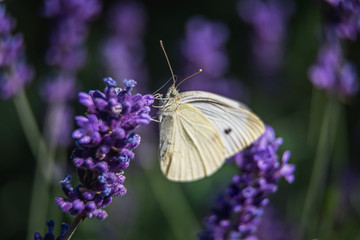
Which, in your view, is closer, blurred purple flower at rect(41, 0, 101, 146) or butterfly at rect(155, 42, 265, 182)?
butterfly at rect(155, 42, 265, 182)

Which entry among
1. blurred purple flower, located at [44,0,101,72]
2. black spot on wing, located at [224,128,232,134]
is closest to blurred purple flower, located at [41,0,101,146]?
blurred purple flower, located at [44,0,101,72]

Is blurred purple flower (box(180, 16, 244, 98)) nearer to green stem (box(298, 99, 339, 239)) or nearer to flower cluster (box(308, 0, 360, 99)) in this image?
flower cluster (box(308, 0, 360, 99))

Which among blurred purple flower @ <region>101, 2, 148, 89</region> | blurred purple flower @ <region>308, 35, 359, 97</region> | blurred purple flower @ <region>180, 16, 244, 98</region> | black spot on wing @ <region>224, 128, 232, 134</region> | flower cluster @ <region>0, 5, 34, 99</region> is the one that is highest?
blurred purple flower @ <region>101, 2, 148, 89</region>

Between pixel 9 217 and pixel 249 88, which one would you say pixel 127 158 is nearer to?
pixel 9 217

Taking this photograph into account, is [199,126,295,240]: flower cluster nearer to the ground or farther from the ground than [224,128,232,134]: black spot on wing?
nearer to the ground

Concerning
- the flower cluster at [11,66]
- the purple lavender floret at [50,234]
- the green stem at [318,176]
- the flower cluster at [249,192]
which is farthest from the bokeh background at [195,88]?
the purple lavender floret at [50,234]

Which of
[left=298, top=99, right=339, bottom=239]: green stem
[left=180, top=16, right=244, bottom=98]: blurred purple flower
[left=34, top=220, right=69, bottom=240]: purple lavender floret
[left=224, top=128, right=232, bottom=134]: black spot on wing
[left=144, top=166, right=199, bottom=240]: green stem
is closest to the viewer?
[left=34, top=220, right=69, bottom=240]: purple lavender floret

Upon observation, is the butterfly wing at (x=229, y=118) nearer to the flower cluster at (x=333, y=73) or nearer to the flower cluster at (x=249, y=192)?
the flower cluster at (x=249, y=192)

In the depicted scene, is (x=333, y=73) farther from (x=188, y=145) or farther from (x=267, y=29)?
(x=267, y=29)

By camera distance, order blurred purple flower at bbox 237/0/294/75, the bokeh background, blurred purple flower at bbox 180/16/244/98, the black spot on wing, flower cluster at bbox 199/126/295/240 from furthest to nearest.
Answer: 1. blurred purple flower at bbox 237/0/294/75
2. blurred purple flower at bbox 180/16/244/98
3. the bokeh background
4. the black spot on wing
5. flower cluster at bbox 199/126/295/240
